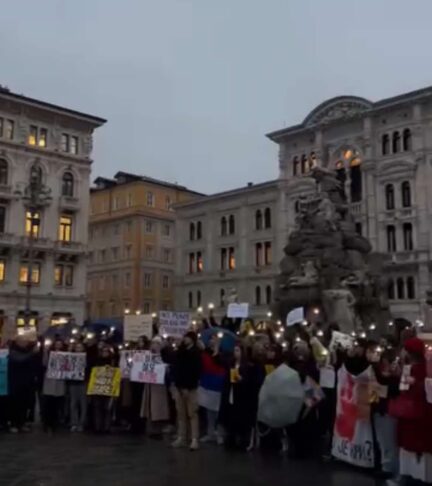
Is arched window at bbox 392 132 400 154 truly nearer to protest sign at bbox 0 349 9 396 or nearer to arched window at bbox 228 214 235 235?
arched window at bbox 228 214 235 235

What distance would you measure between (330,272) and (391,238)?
111ft

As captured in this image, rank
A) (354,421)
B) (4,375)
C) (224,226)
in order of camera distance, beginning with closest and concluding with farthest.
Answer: (354,421), (4,375), (224,226)

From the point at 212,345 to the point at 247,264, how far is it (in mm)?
51975

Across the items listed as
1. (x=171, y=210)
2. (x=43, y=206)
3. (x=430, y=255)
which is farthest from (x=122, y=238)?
(x=430, y=255)

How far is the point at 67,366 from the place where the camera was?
14.5 meters

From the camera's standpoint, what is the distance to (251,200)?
65938 millimetres

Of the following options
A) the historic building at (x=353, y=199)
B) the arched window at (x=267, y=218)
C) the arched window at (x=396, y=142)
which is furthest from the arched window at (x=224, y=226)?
the arched window at (x=396, y=142)

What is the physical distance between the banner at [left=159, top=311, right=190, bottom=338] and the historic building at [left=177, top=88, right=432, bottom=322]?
36904mm

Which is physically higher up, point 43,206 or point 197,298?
point 43,206

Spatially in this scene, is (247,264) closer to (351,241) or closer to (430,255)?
(430,255)

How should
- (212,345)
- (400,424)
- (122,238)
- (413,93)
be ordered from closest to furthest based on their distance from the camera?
(400,424), (212,345), (413,93), (122,238)

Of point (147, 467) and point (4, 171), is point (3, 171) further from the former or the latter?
point (147, 467)

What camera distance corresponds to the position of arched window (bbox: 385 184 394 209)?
182ft

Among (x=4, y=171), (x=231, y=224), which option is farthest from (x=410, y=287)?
(x=4, y=171)
